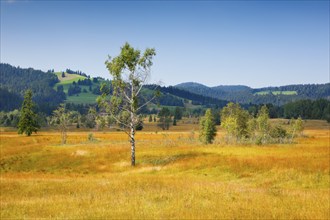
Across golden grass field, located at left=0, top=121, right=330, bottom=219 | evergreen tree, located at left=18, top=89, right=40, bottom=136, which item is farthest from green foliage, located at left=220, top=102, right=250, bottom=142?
evergreen tree, located at left=18, top=89, right=40, bottom=136

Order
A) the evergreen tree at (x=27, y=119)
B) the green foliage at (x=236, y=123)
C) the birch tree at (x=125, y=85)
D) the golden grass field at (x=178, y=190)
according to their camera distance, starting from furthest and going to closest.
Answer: the evergreen tree at (x=27, y=119), the green foliage at (x=236, y=123), the birch tree at (x=125, y=85), the golden grass field at (x=178, y=190)

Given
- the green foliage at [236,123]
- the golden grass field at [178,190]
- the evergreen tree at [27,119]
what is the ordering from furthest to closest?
the evergreen tree at [27,119], the green foliage at [236,123], the golden grass field at [178,190]

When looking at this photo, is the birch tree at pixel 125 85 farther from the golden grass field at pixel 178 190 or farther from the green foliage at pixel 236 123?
the green foliage at pixel 236 123

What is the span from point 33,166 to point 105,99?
14468 millimetres

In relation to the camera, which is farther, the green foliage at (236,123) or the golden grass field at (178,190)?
the green foliage at (236,123)

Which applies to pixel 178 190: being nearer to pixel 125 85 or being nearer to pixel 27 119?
pixel 125 85

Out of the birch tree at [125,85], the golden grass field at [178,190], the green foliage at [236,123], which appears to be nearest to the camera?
the golden grass field at [178,190]

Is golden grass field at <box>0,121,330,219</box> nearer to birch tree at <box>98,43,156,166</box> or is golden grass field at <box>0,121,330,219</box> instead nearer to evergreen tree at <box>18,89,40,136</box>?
birch tree at <box>98,43,156,166</box>

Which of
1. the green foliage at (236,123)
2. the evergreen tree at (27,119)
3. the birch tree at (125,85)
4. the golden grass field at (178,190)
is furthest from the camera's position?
the evergreen tree at (27,119)

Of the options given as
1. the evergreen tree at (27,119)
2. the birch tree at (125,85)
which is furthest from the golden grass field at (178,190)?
the evergreen tree at (27,119)

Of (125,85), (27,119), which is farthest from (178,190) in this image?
(27,119)

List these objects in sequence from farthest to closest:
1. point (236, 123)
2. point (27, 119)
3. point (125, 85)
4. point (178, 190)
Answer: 1. point (27, 119)
2. point (236, 123)
3. point (125, 85)
4. point (178, 190)

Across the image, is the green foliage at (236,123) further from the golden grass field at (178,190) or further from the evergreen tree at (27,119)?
the evergreen tree at (27,119)

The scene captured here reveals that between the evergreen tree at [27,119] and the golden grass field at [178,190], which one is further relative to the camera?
the evergreen tree at [27,119]
